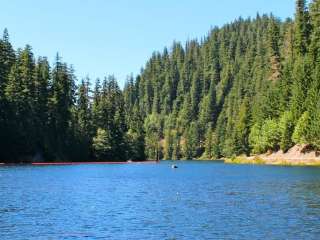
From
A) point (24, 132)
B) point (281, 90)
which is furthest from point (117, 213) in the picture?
point (281, 90)

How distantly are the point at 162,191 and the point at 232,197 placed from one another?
12.8 metres

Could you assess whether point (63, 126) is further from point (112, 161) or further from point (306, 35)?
point (306, 35)

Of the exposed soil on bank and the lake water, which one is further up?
the exposed soil on bank

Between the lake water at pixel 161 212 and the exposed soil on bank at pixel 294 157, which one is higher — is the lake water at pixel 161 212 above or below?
below

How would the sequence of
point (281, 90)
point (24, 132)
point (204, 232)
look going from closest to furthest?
1. point (204, 232)
2. point (24, 132)
3. point (281, 90)

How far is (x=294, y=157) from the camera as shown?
152875 millimetres

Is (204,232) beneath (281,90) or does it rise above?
beneath

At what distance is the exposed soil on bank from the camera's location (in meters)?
142

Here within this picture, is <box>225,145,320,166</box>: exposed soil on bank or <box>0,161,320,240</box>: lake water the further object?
<box>225,145,320,166</box>: exposed soil on bank

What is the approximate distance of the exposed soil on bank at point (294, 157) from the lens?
467 ft

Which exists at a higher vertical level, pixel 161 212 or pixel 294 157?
pixel 294 157

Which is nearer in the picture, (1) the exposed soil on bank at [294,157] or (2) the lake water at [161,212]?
(2) the lake water at [161,212]

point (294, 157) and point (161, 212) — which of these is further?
point (294, 157)

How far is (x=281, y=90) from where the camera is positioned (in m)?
181
